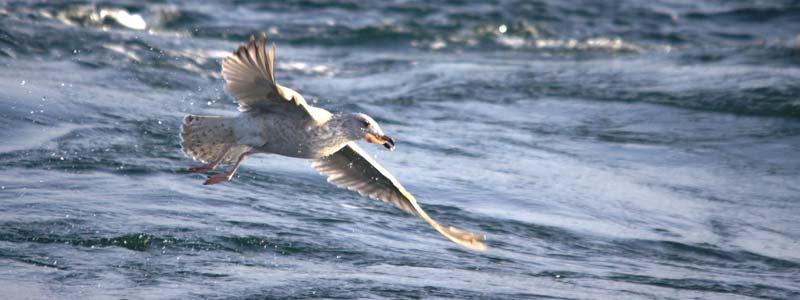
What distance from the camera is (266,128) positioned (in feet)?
18.8

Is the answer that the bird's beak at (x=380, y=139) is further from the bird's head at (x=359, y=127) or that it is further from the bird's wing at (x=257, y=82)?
the bird's wing at (x=257, y=82)

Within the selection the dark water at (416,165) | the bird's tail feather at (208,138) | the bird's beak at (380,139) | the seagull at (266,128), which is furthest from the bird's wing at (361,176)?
the bird's tail feather at (208,138)

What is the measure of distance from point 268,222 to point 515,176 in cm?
270

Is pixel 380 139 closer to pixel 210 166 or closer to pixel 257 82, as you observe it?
pixel 257 82

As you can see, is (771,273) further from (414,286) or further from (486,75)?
(486,75)

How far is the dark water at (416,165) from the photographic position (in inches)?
238

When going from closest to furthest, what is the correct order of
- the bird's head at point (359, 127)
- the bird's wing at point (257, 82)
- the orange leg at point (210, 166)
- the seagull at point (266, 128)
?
the bird's wing at point (257, 82)
the seagull at point (266, 128)
the bird's head at point (359, 127)
the orange leg at point (210, 166)

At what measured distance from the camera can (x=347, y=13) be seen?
1817 centimetres

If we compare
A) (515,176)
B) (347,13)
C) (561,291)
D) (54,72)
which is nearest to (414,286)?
(561,291)

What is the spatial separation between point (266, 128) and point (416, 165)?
136 inches

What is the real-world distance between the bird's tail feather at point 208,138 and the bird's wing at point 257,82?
9.3 inches

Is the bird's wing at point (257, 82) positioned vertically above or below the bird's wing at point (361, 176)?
above

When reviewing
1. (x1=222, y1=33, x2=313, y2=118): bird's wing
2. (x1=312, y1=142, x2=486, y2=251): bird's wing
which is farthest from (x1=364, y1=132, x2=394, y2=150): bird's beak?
(x1=312, y1=142, x2=486, y2=251): bird's wing

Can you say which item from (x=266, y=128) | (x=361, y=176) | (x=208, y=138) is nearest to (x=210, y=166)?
(x=208, y=138)
